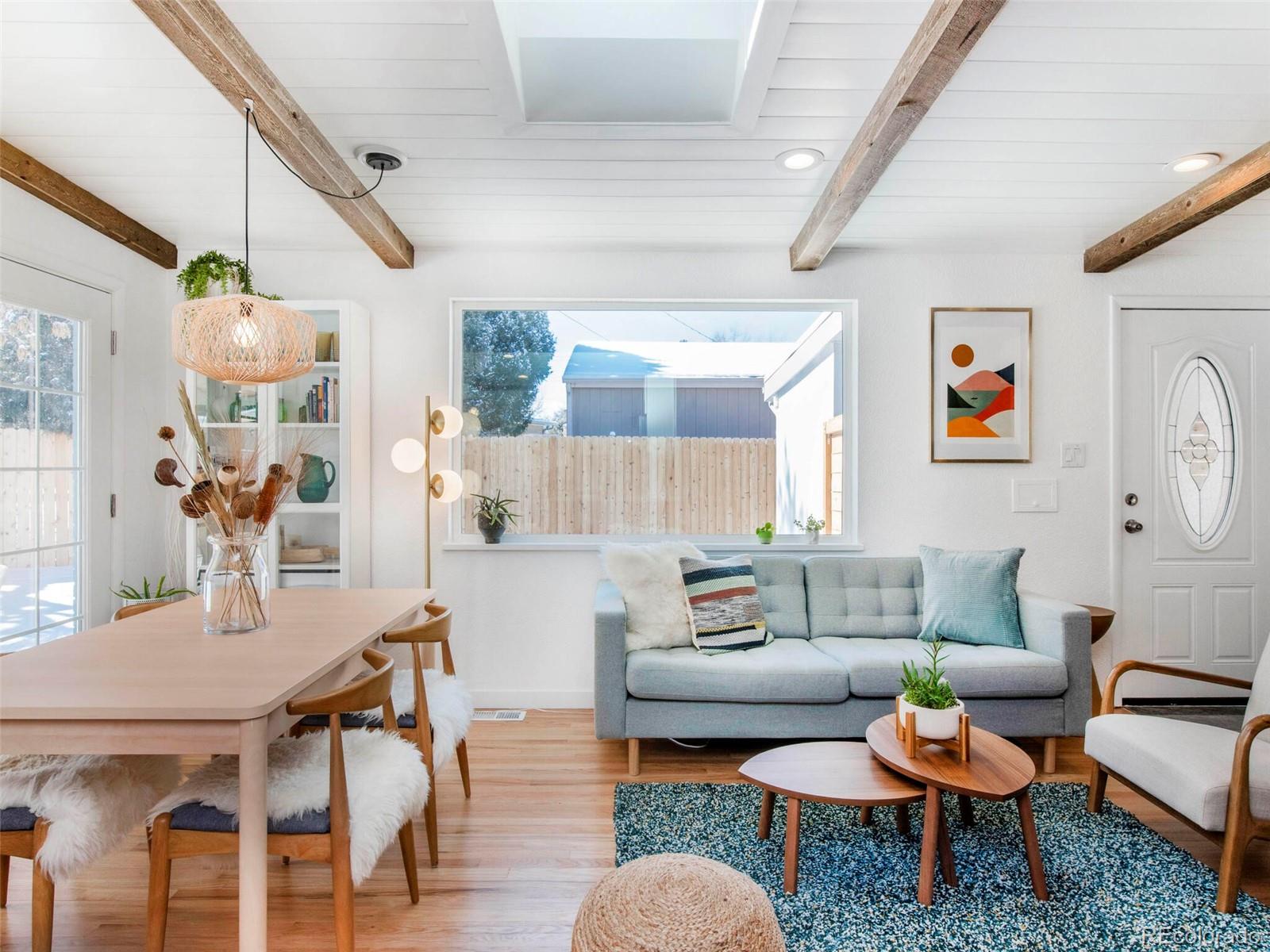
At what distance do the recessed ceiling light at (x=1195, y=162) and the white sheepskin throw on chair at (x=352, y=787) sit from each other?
10.9 ft

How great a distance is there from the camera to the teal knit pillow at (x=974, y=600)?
2922 mm

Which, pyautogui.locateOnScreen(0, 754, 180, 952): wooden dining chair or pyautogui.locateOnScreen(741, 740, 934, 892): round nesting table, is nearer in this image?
pyautogui.locateOnScreen(0, 754, 180, 952): wooden dining chair

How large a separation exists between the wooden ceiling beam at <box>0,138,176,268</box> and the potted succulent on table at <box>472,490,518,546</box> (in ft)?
6.31

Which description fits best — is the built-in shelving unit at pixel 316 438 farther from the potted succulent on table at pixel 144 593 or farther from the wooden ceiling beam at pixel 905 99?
the wooden ceiling beam at pixel 905 99

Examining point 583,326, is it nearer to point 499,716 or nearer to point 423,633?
point 499,716

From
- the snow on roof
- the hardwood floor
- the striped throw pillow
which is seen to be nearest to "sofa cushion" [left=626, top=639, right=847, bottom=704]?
the striped throw pillow

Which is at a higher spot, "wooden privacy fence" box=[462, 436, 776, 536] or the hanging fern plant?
the hanging fern plant

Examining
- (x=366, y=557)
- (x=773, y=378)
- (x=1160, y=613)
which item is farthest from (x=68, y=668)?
(x=1160, y=613)

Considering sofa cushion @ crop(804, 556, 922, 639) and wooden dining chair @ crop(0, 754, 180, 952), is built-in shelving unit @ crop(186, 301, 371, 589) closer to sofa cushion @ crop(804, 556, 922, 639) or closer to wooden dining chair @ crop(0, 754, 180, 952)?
wooden dining chair @ crop(0, 754, 180, 952)

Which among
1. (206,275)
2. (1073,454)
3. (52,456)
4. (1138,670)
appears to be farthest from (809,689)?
(52,456)

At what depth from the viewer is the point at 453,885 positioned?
193 cm

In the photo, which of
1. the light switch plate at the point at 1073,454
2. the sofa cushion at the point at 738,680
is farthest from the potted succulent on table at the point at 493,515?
the light switch plate at the point at 1073,454

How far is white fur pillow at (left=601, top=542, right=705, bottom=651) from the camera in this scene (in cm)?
288

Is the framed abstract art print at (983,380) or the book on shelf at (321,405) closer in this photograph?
the book on shelf at (321,405)
